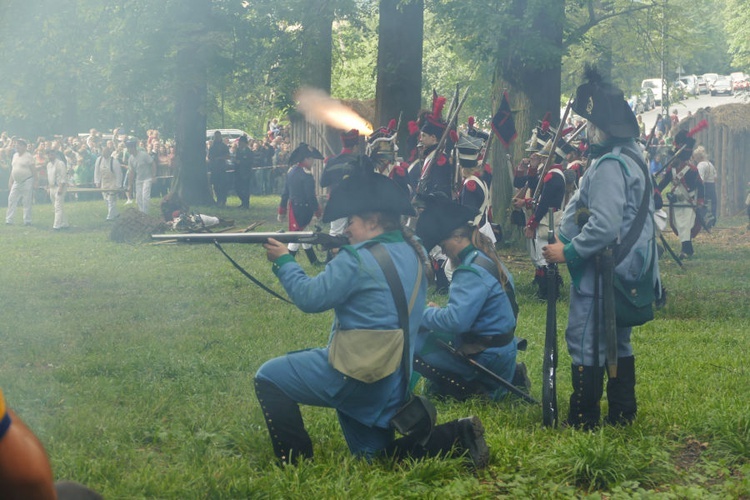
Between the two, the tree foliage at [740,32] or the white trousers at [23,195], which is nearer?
the white trousers at [23,195]

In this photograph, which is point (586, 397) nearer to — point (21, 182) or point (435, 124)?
point (435, 124)

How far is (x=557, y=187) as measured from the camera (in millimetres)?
11039

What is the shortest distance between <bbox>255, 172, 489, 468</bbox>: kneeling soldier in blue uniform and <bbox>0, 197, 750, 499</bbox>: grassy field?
149 mm

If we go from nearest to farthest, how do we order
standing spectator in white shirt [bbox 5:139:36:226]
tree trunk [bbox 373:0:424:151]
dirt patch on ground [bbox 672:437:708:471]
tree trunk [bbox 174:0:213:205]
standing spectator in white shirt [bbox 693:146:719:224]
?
1. dirt patch on ground [bbox 672:437:708:471]
2. tree trunk [bbox 373:0:424:151]
3. standing spectator in white shirt [bbox 693:146:719:224]
4. standing spectator in white shirt [bbox 5:139:36:226]
5. tree trunk [bbox 174:0:213:205]

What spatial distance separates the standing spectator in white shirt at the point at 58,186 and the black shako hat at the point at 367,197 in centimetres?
1883

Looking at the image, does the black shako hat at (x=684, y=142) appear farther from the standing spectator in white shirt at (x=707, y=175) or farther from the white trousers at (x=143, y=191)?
the white trousers at (x=143, y=191)

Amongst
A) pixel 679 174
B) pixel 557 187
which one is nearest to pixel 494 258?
pixel 557 187

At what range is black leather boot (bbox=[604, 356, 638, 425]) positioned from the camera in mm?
5973

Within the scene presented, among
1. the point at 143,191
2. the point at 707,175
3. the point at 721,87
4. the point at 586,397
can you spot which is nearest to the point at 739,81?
the point at 721,87

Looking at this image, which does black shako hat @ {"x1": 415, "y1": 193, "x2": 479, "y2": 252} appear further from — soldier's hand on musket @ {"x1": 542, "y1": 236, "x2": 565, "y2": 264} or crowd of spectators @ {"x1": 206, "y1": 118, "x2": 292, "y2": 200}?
crowd of spectators @ {"x1": 206, "y1": 118, "x2": 292, "y2": 200}

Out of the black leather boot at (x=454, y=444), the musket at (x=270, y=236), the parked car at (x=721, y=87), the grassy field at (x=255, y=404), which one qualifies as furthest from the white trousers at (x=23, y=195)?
the parked car at (x=721, y=87)

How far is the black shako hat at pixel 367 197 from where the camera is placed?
5273 millimetres

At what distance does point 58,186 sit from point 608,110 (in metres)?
19.6

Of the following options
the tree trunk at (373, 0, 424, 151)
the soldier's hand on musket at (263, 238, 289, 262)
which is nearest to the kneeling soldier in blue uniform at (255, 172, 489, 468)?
the soldier's hand on musket at (263, 238, 289, 262)
